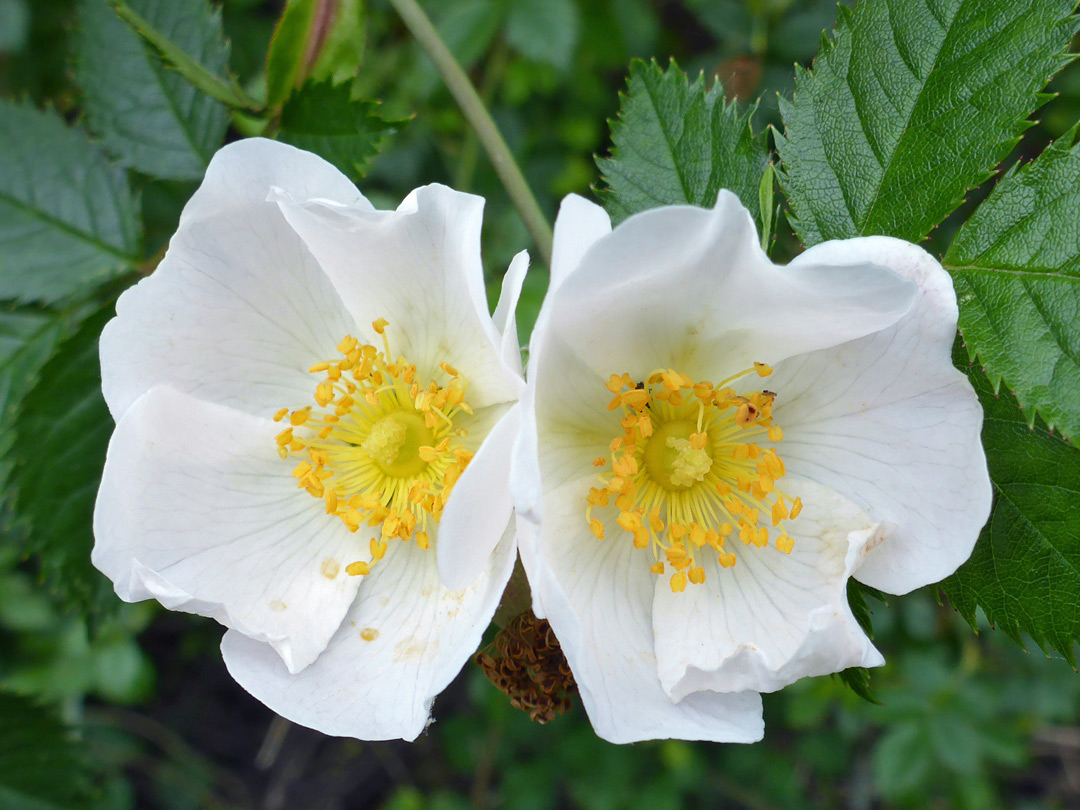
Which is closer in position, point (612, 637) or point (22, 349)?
point (612, 637)

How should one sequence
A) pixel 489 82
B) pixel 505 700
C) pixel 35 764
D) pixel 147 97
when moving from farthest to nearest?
1. pixel 489 82
2. pixel 505 700
3. pixel 35 764
4. pixel 147 97

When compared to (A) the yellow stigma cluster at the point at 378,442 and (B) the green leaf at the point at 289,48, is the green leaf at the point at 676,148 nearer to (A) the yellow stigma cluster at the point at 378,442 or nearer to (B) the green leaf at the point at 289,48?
(A) the yellow stigma cluster at the point at 378,442

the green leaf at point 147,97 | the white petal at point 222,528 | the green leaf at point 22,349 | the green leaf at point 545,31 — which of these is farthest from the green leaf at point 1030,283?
the green leaf at point 22,349

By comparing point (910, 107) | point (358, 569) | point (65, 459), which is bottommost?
point (65, 459)

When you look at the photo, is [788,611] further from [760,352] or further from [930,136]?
[930,136]

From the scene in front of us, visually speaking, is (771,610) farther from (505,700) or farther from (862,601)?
(505,700)

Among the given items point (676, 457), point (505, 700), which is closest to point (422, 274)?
point (676, 457)

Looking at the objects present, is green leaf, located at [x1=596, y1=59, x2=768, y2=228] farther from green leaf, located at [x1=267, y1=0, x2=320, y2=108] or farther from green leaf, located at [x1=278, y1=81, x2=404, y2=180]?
green leaf, located at [x1=267, y1=0, x2=320, y2=108]
